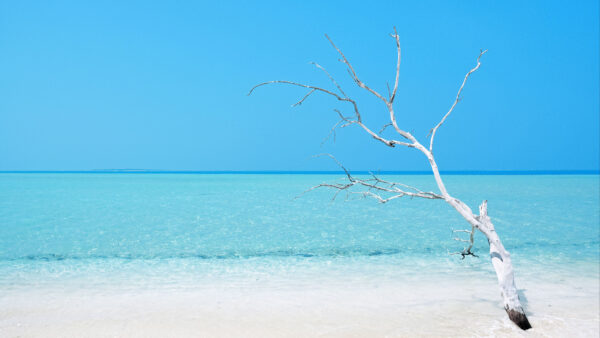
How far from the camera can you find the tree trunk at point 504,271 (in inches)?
152

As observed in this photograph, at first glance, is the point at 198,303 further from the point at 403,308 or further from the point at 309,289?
the point at 403,308

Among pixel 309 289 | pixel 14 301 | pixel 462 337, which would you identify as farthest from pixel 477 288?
→ pixel 14 301

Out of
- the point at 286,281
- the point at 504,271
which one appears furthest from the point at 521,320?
the point at 286,281

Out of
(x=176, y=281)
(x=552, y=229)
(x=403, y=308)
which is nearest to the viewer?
(x=403, y=308)

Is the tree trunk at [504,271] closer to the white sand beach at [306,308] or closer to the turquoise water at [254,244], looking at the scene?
the white sand beach at [306,308]

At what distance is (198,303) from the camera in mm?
5062

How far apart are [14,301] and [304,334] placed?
3.91 metres

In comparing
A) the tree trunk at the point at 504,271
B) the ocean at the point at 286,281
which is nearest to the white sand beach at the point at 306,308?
the ocean at the point at 286,281

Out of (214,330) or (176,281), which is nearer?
(214,330)

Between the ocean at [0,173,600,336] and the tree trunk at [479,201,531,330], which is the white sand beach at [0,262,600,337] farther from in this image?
the tree trunk at [479,201,531,330]

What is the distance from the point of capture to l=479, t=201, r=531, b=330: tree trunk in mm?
3859

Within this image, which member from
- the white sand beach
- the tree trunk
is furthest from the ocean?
the tree trunk

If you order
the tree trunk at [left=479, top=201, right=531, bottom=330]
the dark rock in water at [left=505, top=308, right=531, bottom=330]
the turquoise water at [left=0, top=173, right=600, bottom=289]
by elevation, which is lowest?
the turquoise water at [left=0, top=173, right=600, bottom=289]

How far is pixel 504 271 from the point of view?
3857 mm
